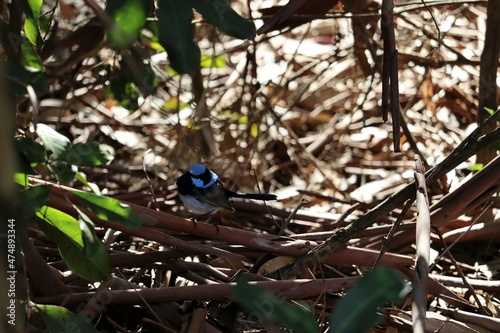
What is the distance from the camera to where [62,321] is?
185 cm

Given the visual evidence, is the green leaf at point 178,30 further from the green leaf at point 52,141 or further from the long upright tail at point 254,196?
the long upright tail at point 254,196

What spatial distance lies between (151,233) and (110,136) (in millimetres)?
2090

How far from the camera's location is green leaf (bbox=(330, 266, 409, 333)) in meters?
1.37

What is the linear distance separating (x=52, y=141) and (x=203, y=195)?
109 centimetres

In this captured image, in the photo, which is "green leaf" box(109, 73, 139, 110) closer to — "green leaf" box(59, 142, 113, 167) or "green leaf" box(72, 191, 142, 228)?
"green leaf" box(59, 142, 113, 167)

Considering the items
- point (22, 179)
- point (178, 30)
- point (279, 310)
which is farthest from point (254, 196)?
point (279, 310)

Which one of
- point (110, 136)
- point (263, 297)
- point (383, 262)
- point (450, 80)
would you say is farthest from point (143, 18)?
point (450, 80)

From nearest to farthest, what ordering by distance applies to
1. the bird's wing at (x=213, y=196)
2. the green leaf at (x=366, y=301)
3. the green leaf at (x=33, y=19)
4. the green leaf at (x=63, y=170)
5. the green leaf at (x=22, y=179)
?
the green leaf at (x=366, y=301) < the green leaf at (x=63, y=170) < the green leaf at (x=22, y=179) < the green leaf at (x=33, y=19) < the bird's wing at (x=213, y=196)

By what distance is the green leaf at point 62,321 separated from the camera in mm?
1843

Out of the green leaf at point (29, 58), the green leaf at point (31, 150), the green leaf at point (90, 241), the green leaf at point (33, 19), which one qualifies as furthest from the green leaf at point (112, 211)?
the green leaf at point (33, 19)

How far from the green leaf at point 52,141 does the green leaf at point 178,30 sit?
376mm

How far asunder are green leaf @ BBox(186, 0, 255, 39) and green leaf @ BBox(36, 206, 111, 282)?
67cm

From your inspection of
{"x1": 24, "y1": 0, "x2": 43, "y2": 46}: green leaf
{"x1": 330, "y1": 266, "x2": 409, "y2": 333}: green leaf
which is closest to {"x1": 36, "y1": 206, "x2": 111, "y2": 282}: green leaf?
{"x1": 24, "y1": 0, "x2": 43, "y2": 46}: green leaf

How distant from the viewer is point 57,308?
1870 millimetres
